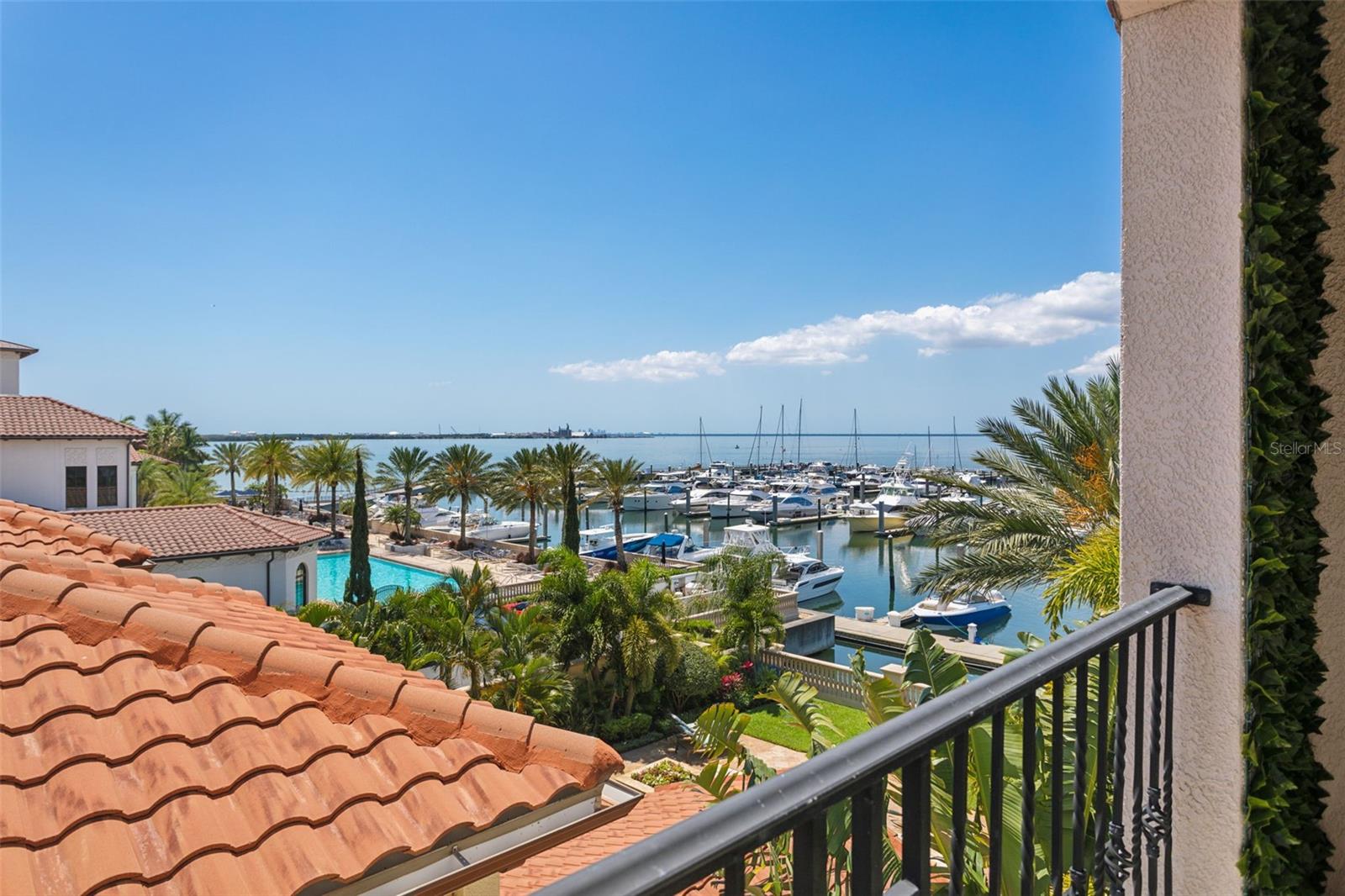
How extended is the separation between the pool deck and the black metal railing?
28350mm

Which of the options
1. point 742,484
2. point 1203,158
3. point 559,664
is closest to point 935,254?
point 742,484

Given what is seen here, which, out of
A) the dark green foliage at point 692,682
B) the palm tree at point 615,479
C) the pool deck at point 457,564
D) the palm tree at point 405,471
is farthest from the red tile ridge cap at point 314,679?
the palm tree at point 405,471

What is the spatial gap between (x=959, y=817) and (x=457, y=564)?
35441 mm

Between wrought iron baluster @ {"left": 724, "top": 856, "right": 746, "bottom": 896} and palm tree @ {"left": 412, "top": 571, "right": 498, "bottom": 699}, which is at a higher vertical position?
wrought iron baluster @ {"left": 724, "top": 856, "right": 746, "bottom": 896}

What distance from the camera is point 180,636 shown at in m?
3.46

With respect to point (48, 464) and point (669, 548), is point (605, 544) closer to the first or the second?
point (669, 548)

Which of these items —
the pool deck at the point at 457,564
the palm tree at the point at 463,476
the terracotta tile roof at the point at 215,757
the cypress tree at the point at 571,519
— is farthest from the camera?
the palm tree at the point at 463,476

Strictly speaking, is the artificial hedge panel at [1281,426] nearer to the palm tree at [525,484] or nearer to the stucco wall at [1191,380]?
the stucco wall at [1191,380]

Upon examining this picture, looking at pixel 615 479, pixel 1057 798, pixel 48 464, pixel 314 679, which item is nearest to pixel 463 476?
pixel 615 479

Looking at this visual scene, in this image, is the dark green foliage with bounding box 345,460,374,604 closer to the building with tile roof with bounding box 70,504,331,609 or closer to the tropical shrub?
the building with tile roof with bounding box 70,504,331,609

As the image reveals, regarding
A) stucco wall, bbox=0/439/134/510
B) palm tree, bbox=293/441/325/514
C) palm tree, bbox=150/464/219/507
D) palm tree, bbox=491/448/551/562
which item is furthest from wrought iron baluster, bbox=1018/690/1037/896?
palm tree, bbox=293/441/325/514

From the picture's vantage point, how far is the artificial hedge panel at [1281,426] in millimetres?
2006

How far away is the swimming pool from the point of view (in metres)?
32.1

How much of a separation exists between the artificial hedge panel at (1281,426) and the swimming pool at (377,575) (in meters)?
32.7
